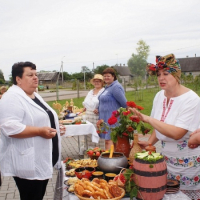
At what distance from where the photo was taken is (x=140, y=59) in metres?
72.6

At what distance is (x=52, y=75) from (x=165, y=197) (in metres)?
68.9

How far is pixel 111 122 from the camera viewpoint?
260 cm

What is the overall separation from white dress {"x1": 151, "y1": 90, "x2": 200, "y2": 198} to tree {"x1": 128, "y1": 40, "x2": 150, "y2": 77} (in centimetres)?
6648

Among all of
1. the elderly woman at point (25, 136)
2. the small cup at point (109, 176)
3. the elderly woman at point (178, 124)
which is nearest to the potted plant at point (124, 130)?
the elderly woman at point (178, 124)

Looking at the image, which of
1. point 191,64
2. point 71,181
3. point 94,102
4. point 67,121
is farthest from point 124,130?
point 191,64

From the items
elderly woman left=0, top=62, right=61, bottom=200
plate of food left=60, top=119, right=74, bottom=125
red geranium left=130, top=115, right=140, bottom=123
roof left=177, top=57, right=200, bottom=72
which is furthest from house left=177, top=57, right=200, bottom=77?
elderly woman left=0, top=62, right=61, bottom=200

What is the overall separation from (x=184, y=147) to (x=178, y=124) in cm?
24

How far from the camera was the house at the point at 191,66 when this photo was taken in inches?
2766

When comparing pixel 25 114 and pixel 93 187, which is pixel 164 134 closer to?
pixel 93 187

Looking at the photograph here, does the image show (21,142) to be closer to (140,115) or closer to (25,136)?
(25,136)

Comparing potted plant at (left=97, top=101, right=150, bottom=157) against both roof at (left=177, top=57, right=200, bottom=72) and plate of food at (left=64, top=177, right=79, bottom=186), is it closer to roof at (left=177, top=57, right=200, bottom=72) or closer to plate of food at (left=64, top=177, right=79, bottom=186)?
plate of food at (left=64, top=177, right=79, bottom=186)

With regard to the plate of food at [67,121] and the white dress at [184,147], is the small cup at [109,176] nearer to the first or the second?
the white dress at [184,147]

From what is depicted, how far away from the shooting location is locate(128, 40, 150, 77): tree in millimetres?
68125

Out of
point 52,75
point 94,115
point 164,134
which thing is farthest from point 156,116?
point 52,75
